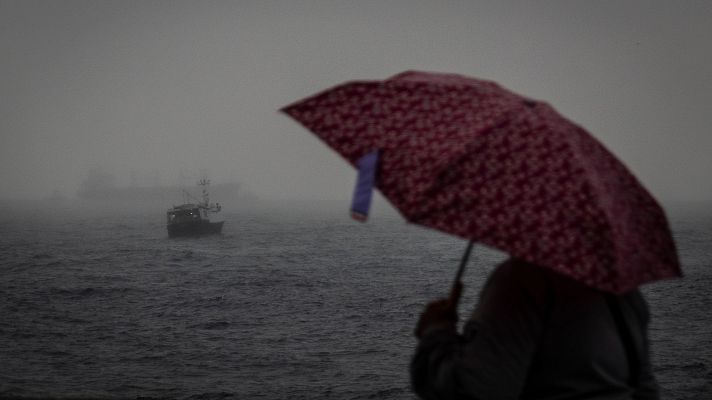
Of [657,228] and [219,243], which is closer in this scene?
[657,228]

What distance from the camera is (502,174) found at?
83.7 inches

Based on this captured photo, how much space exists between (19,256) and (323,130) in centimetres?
6735

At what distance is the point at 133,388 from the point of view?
16.7 meters

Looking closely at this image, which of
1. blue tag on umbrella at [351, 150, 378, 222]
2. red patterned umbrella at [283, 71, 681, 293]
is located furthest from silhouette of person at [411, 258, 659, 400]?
blue tag on umbrella at [351, 150, 378, 222]

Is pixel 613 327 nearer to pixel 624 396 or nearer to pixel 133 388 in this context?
pixel 624 396

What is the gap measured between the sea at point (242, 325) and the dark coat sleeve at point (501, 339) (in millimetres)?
2878

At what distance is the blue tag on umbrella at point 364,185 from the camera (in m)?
2.08

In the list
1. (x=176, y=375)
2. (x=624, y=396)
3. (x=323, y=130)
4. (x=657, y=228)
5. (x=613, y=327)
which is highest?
(x=323, y=130)

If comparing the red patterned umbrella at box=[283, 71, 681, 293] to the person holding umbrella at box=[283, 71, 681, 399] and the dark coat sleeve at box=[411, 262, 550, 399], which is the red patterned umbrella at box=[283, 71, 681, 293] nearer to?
the person holding umbrella at box=[283, 71, 681, 399]

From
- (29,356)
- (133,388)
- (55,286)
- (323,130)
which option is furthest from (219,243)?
(323,130)

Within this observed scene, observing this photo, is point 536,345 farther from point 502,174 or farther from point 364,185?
point 364,185

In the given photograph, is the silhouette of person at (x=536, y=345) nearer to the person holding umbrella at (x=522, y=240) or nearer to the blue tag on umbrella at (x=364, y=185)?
the person holding umbrella at (x=522, y=240)

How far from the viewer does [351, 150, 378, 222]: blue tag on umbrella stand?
2.08 m

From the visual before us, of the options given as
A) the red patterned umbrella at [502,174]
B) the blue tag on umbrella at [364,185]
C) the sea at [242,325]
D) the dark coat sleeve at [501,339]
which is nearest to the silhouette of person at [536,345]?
the dark coat sleeve at [501,339]
